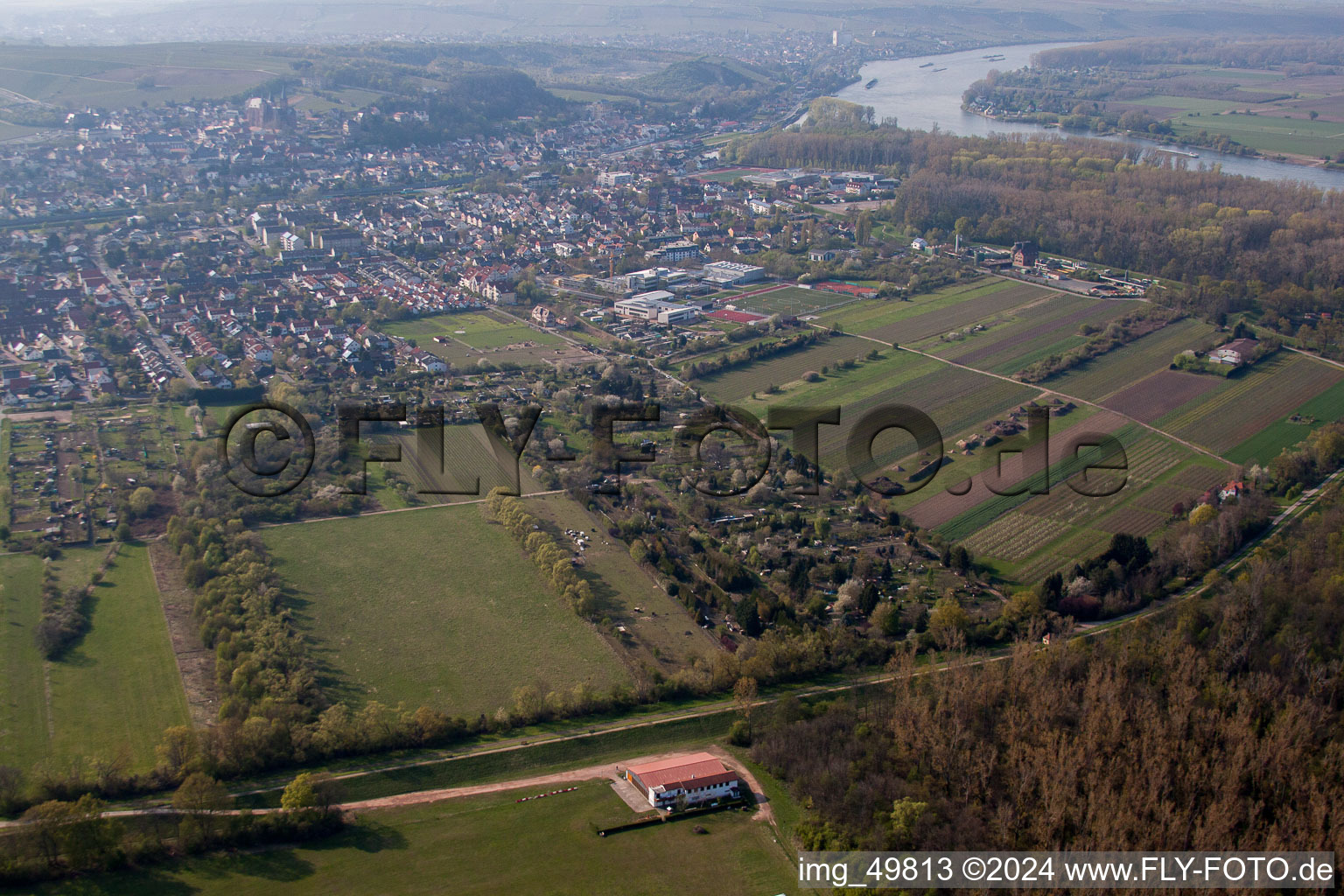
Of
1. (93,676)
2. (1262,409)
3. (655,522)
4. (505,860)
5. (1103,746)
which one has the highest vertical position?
(1262,409)

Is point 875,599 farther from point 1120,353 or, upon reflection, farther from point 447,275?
point 447,275

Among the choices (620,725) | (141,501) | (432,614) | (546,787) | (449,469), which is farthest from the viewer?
(449,469)

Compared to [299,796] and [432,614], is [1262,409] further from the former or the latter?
[299,796]

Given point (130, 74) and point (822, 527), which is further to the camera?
point (130, 74)

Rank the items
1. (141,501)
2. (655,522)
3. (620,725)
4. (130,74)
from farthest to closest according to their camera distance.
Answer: (130,74) → (141,501) → (655,522) → (620,725)

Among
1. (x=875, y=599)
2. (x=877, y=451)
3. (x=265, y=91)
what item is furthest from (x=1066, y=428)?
(x=265, y=91)

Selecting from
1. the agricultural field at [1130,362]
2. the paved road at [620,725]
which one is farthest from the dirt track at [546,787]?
the agricultural field at [1130,362]

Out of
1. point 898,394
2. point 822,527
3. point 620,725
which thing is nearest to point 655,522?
point 822,527
